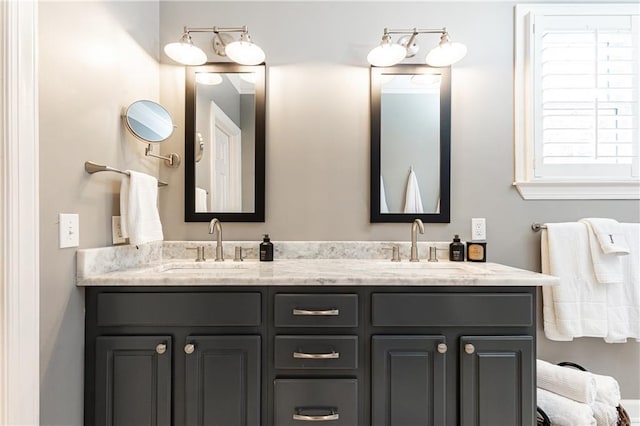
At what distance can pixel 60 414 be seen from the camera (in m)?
1.06

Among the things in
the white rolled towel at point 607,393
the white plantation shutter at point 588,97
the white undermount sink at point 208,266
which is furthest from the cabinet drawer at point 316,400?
the white plantation shutter at point 588,97

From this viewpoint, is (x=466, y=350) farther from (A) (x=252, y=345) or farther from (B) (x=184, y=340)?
(B) (x=184, y=340)

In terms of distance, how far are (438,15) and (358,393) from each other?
193 centimetres

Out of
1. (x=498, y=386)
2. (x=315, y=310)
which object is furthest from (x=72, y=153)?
(x=498, y=386)

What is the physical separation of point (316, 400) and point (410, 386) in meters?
0.34

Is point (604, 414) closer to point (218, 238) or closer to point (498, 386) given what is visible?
point (498, 386)

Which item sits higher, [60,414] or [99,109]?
[99,109]

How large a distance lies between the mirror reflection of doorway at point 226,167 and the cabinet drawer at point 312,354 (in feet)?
2.75

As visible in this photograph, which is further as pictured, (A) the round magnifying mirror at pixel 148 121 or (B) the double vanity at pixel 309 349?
(A) the round magnifying mirror at pixel 148 121

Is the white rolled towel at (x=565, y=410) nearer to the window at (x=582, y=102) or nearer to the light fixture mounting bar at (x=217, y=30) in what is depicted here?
the window at (x=582, y=102)

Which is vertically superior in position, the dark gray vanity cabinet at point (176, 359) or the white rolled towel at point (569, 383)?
the dark gray vanity cabinet at point (176, 359)

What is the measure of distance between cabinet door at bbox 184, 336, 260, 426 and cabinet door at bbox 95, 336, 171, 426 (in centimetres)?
8

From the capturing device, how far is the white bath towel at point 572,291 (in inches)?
62.1

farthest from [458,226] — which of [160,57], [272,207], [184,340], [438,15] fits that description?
[160,57]
